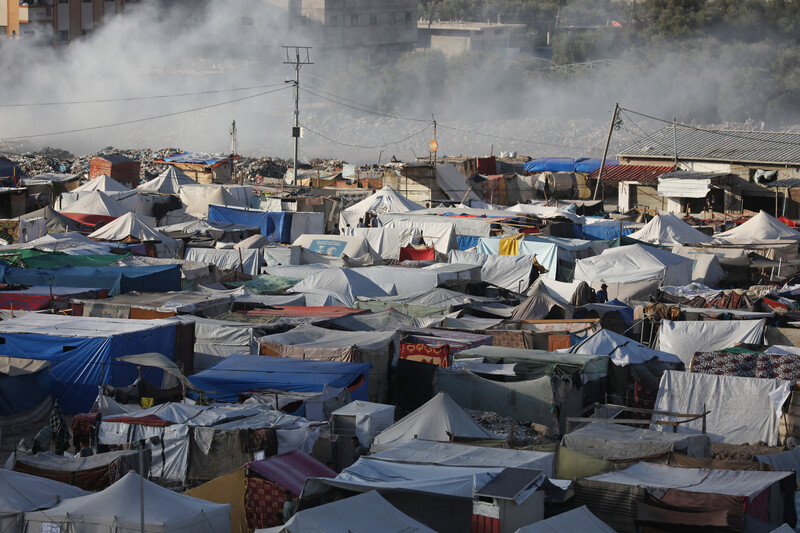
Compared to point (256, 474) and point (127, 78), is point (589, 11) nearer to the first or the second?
point (127, 78)

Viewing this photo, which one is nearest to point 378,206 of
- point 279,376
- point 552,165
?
point 552,165

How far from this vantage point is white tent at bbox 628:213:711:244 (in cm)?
2580

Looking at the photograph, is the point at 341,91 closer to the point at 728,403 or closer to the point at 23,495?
the point at 728,403

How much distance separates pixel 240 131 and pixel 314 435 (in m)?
67.7

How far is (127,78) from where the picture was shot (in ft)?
261

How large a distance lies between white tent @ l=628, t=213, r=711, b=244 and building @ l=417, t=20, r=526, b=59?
6135 centimetres

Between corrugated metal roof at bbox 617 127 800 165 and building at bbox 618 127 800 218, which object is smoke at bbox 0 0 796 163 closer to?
corrugated metal roof at bbox 617 127 800 165

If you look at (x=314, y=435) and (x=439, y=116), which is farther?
(x=439, y=116)

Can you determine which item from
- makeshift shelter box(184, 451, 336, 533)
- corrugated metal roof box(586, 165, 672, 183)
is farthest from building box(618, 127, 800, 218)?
makeshift shelter box(184, 451, 336, 533)

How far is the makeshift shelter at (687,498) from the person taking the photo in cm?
788

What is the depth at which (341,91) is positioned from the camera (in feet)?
271

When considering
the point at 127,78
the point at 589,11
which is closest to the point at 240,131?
the point at 127,78

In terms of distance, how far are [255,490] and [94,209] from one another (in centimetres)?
2204

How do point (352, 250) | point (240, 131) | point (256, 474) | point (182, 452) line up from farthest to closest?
point (240, 131)
point (352, 250)
point (182, 452)
point (256, 474)
